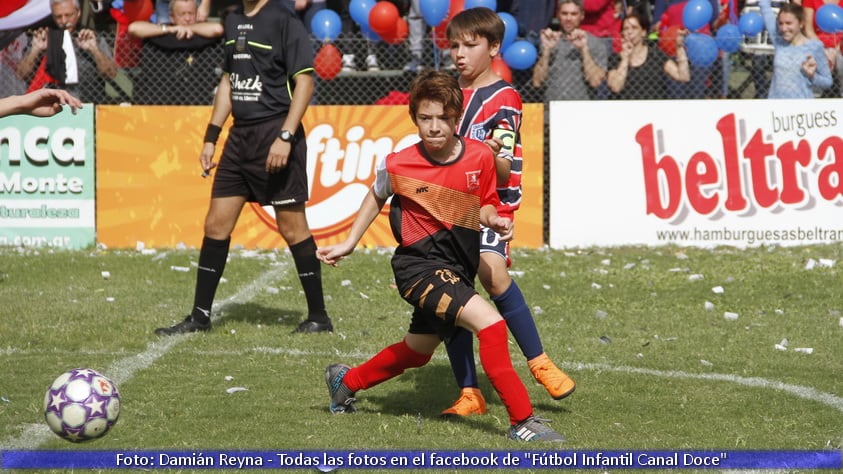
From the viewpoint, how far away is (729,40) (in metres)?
13.0

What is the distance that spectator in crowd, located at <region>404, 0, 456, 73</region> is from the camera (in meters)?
13.4

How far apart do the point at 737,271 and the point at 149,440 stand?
664cm

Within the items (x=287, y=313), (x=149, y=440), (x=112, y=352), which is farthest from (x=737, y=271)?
(x=149, y=440)

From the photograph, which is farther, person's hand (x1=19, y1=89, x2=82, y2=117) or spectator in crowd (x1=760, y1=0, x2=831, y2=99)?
spectator in crowd (x1=760, y1=0, x2=831, y2=99)

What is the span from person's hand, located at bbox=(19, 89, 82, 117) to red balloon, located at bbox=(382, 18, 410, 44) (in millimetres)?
7771

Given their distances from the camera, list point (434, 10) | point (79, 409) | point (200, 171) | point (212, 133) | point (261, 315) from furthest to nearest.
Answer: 1. point (434, 10)
2. point (200, 171)
3. point (261, 315)
4. point (212, 133)
5. point (79, 409)

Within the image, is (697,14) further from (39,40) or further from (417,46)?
(39,40)

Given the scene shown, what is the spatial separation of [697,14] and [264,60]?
6764 millimetres

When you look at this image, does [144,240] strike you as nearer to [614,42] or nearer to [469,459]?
[614,42]

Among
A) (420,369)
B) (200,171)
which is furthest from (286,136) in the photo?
(200,171)

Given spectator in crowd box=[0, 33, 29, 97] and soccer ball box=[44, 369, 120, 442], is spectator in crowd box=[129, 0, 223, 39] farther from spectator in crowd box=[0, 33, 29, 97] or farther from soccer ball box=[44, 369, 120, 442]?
soccer ball box=[44, 369, 120, 442]

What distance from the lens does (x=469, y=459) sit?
202 inches

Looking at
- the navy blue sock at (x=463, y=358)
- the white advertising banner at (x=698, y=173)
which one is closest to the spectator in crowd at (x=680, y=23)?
the white advertising banner at (x=698, y=173)

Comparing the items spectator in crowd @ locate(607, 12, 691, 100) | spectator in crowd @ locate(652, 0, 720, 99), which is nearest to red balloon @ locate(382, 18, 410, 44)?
spectator in crowd @ locate(607, 12, 691, 100)
